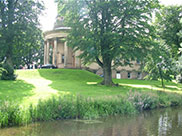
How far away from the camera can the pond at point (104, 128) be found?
8.36m

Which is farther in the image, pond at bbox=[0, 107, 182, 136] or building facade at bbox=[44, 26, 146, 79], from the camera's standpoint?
building facade at bbox=[44, 26, 146, 79]

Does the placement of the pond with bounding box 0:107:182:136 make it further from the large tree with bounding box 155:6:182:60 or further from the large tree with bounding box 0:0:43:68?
the large tree with bounding box 155:6:182:60

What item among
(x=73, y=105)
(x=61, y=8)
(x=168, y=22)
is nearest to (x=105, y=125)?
(x=73, y=105)

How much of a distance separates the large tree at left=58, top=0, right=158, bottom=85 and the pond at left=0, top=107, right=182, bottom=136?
10884 millimetres

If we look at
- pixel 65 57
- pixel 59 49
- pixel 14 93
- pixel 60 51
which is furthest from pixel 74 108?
pixel 59 49

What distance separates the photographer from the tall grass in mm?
9344

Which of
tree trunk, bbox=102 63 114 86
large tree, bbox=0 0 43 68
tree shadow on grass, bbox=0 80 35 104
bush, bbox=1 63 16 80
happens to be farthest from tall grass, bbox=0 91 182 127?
large tree, bbox=0 0 43 68

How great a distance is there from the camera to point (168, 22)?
4091cm

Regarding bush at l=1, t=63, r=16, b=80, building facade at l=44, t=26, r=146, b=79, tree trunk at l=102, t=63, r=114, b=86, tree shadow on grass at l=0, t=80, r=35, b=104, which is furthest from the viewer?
building facade at l=44, t=26, r=146, b=79

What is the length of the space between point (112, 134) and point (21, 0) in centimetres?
2803

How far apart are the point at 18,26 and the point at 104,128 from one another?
23.3 meters

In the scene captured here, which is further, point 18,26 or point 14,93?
point 18,26

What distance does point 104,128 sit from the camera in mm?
9281

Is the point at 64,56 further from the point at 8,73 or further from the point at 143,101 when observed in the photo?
the point at 143,101
